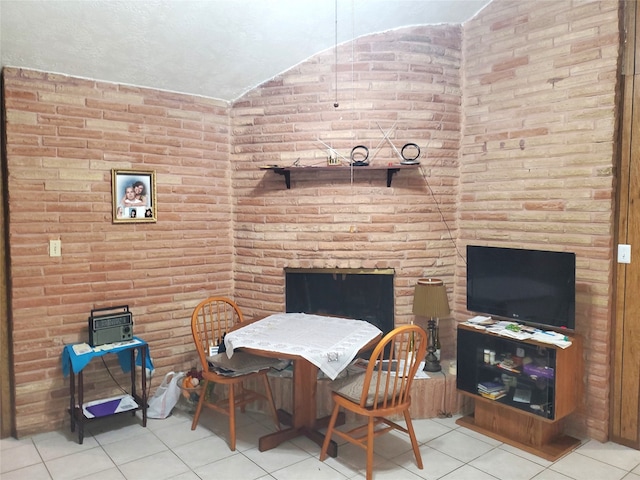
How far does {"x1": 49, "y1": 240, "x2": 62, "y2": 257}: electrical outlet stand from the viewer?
123 inches

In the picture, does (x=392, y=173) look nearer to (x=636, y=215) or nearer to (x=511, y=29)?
(x=511, y=29)

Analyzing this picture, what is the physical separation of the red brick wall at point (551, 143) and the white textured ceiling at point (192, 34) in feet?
1.50

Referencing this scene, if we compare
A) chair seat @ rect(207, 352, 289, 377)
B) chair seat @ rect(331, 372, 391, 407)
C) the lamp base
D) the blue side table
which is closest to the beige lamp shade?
the lamp base

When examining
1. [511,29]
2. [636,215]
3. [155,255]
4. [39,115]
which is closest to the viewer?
[636,215]

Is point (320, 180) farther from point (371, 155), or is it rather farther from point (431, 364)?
point (431, 364)

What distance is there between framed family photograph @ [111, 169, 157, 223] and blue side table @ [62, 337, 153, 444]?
87 cm

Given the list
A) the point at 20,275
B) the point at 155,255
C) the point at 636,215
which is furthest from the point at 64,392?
the point at 636,215

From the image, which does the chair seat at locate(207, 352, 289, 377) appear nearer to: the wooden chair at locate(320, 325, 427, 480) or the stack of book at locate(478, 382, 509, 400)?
the wooden chair at locate(320, 325, 427, 480)

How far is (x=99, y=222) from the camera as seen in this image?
3.32 m

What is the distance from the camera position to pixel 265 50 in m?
3.38

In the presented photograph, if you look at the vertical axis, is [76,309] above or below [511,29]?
below

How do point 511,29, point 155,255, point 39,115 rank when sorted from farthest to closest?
point 155,255 → point 511,29 → point 39,115

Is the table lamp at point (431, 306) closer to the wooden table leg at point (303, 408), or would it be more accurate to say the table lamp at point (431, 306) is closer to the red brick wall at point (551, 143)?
the red brick wall at point (551, 143)

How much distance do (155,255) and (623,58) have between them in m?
3.36
